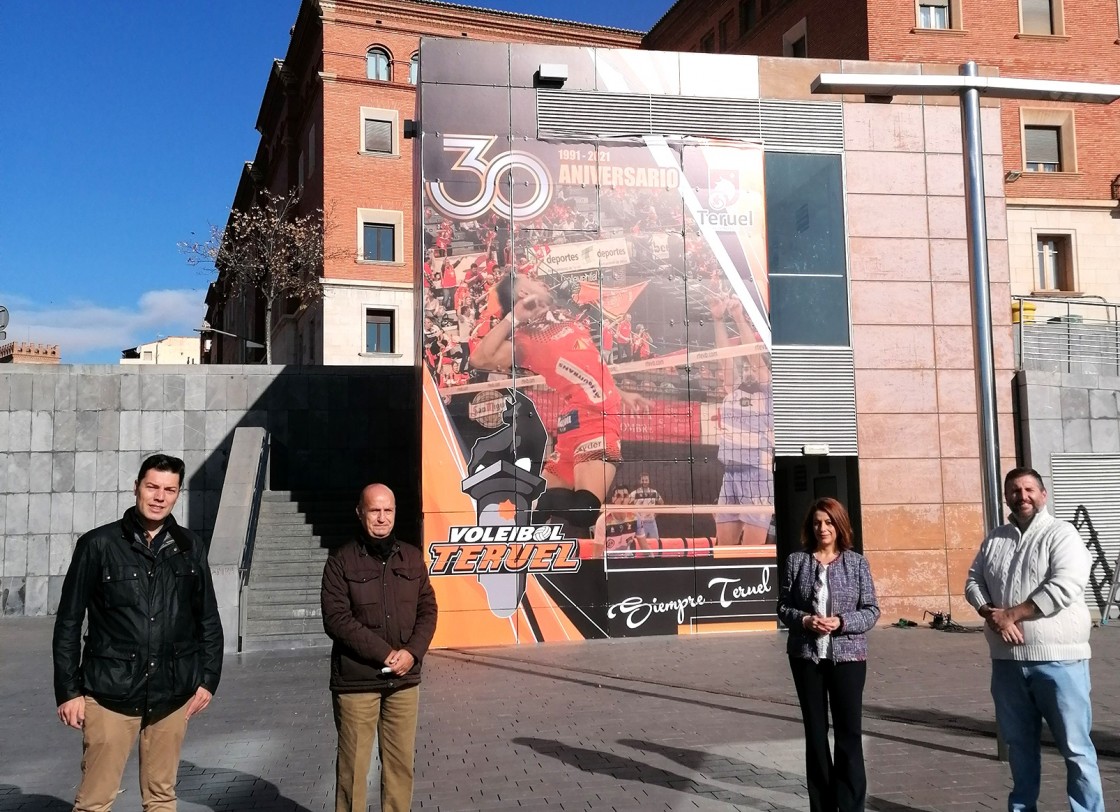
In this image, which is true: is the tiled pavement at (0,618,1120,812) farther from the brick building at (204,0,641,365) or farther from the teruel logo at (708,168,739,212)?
the brick building at (204,0,641,365)

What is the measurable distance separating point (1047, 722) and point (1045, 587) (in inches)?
26.1

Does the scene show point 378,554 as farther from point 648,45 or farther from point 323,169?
point 648,45

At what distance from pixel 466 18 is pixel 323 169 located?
8876 millimetres

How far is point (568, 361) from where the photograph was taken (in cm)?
1323

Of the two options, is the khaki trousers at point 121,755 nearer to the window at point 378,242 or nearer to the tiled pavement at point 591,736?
the tiled pavement at point 591,736

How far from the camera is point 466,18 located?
123 ft

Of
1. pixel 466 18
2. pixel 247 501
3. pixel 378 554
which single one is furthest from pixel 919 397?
pixel 466 18

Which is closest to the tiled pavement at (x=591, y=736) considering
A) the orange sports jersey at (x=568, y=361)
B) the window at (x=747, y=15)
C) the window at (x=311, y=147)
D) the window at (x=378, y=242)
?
the orange sports jersey at (x=568, y=361)

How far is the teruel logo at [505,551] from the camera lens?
12625 mm

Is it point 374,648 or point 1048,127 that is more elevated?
point 1048,127

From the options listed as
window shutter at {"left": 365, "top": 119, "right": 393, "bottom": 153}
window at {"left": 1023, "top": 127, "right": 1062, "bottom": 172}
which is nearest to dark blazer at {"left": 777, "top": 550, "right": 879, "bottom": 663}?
window at {"left": 1023, "top": 127, "right": 1062, "bottom": 172}

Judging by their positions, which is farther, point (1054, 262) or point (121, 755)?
point (1054, 262)

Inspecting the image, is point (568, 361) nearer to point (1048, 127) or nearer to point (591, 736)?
point (591, 736)

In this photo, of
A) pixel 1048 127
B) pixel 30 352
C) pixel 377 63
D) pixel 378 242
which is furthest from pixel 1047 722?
pixel 30 352
